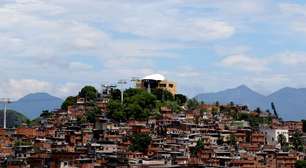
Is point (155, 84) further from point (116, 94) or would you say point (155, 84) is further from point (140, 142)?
point (140, 142)

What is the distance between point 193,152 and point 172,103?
52.5 feet

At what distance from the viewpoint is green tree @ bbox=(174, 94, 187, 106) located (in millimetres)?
78812

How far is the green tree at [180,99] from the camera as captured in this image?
78812 mm

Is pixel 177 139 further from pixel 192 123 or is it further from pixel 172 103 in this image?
pixel 172 103

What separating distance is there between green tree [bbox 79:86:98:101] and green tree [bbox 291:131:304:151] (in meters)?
18.8

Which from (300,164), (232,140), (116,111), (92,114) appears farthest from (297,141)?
(92,114)

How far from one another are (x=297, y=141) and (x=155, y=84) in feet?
63.6

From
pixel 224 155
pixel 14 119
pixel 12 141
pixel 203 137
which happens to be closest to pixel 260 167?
pixel 224 155

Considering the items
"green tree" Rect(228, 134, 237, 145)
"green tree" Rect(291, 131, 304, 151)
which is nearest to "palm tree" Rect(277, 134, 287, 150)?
"green tree" Rect(291, 131, 304, 151)

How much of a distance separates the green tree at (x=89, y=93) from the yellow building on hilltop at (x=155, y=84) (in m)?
5.37

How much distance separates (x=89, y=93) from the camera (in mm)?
78500

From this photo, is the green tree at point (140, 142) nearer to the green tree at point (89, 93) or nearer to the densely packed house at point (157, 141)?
the densely packed house at point (157, 141)

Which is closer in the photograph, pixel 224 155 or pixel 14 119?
pixel 224 155

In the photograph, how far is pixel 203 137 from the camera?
64.0 meters
